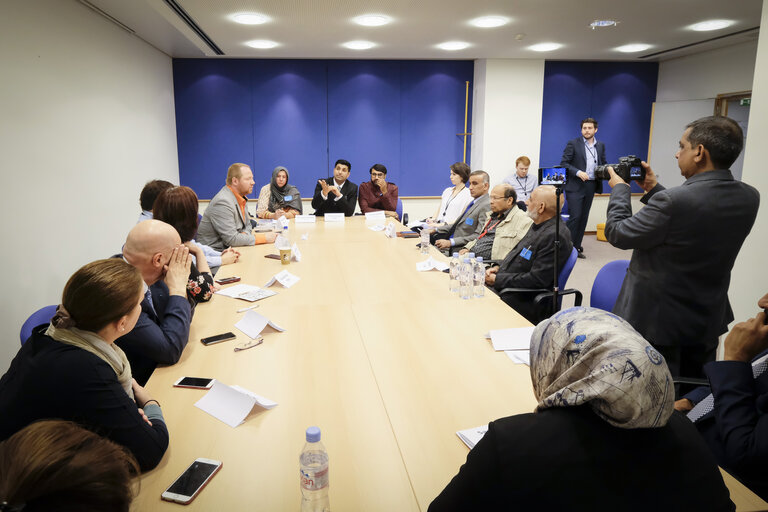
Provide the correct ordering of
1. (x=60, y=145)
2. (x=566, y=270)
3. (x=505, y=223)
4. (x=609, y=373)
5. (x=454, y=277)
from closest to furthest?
(x=609, y=373) < (x=454, y=277) < (x=566, y=270) < (x=505, y=223) < (x=60, y=145)

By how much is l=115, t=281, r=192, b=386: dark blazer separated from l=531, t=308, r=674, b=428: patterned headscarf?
4.83ft

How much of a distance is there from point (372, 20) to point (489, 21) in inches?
52.8

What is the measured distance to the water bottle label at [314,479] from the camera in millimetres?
1202

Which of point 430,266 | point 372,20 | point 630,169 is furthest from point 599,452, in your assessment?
point 372,20

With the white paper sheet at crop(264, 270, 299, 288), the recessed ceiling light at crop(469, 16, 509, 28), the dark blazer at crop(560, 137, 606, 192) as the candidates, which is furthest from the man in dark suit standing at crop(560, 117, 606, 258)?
the white paper sheet at crop(264, 270, 299, 288)

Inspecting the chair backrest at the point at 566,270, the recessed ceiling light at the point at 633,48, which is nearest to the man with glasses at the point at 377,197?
the chair backrest at the point at 566,270

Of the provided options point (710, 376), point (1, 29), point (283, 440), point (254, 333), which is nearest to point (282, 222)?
point (1, 29)

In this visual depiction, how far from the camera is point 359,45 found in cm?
738

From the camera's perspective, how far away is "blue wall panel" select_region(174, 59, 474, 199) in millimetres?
8516

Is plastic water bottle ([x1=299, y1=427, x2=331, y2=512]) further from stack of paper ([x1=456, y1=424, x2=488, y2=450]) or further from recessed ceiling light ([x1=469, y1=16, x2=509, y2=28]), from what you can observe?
recessed ceiling light ([x1=469, y1=16, x2=509, y2=28])

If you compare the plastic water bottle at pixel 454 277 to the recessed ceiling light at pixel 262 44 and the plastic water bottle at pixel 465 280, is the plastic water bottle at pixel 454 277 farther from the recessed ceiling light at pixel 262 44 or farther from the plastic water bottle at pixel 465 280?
the recessed ceiling light at pixel 262 44

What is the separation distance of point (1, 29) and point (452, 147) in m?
6.64

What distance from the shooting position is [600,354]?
0.96 metres

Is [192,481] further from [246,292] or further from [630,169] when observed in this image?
[630,169]
